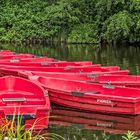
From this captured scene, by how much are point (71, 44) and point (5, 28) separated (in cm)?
625

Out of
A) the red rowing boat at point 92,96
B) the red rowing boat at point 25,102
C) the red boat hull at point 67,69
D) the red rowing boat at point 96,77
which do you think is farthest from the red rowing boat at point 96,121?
the red boat hull at point 67,69

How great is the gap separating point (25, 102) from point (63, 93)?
4.64 feet

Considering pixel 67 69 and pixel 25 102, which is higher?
pixel 67 69

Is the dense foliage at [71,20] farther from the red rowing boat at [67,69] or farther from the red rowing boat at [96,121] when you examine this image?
the red rowing boat at [96,121]

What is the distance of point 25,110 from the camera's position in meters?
9.45

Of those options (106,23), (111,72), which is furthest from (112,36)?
(111,72)

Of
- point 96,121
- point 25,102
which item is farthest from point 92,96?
point 25,102

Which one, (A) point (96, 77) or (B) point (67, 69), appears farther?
(B) point (67, 69)

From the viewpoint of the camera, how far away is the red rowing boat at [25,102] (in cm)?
934

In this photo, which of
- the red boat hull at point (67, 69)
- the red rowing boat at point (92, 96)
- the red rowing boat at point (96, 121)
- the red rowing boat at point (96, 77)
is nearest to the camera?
the red rowing boat at point (96, 121)

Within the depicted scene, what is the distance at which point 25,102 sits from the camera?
10461 mm

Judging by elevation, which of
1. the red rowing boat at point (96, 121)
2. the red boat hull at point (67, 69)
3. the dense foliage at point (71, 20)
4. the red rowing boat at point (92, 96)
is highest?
the dense foliage at point (71, 20)

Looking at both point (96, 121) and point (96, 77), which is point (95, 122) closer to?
point (96, 121)

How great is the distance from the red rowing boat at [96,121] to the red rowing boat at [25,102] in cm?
63
